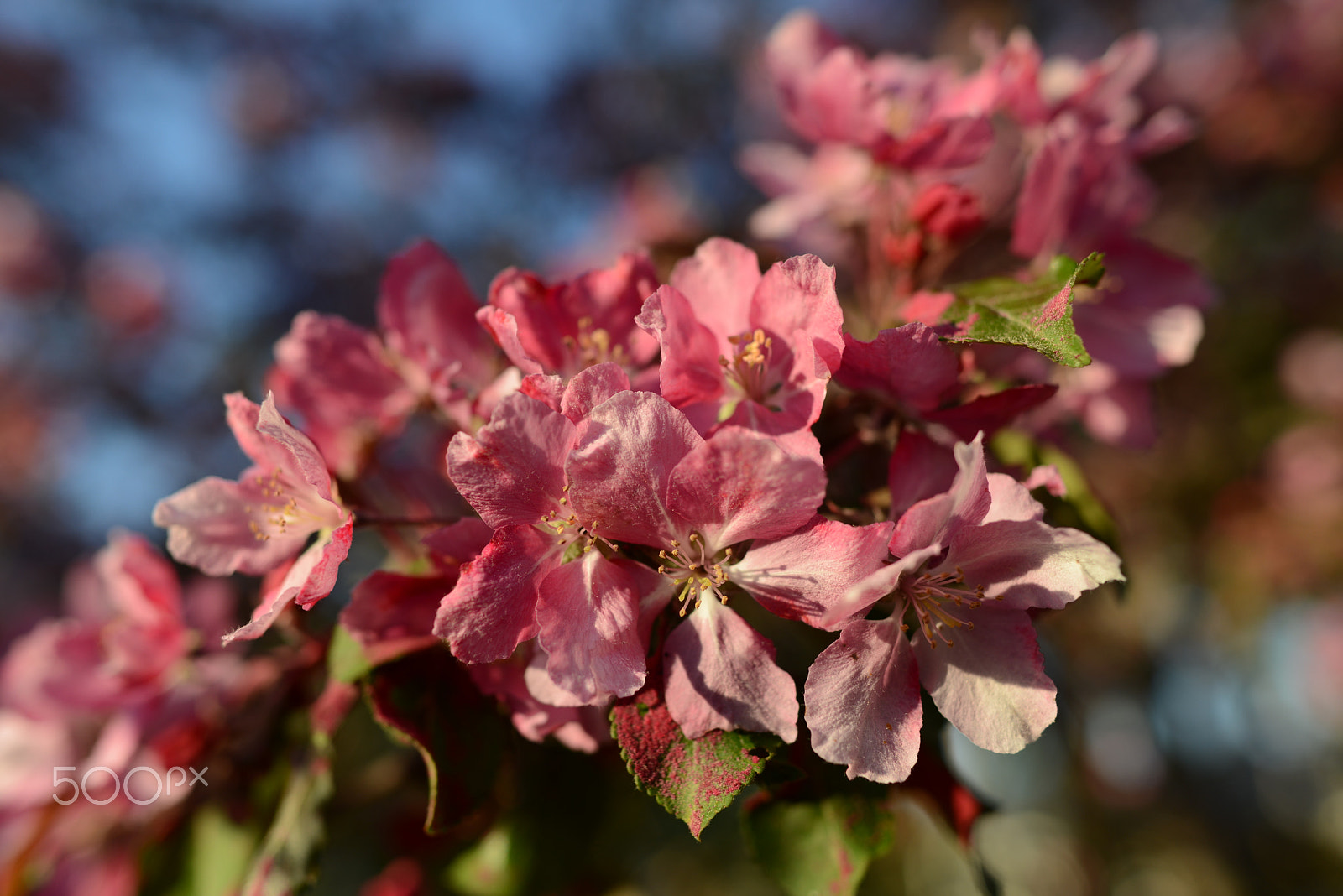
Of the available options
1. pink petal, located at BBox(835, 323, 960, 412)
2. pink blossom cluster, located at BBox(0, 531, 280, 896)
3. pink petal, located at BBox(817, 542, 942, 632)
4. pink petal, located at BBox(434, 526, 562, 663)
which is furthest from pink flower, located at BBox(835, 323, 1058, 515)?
pink blossom cluster, located at BBox(0, 531, 280, 896)

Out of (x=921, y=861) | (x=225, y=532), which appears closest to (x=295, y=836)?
(x=225, y=532)

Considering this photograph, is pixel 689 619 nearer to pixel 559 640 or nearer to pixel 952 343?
pixel 559 640

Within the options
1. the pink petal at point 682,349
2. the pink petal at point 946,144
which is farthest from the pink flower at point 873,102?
the pink petal at point 682,349

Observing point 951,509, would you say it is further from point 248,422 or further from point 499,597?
point 248,422

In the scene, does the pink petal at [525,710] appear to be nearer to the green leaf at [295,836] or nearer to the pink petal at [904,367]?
the green leaf at [295,836]

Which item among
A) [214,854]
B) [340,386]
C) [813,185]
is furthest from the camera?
[813,185]

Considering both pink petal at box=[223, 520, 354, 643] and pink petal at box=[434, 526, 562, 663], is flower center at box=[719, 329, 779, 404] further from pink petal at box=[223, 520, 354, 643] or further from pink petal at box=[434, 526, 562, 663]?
pink petal at box=[223, 520, 354, 643]
